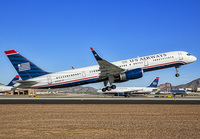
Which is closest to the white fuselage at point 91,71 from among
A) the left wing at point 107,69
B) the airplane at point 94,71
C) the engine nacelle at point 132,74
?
the airplane at point 94,71

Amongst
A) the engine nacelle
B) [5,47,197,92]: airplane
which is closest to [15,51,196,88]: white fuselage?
[5,47,197,92]: airplane

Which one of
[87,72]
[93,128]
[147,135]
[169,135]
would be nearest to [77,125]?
[93,128]

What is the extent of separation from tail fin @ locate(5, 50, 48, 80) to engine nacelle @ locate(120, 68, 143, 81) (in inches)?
649

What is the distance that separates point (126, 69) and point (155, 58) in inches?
252

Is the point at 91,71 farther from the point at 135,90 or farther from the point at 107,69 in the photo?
the point at 135,90

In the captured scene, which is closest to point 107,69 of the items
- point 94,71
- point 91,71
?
point 94,71

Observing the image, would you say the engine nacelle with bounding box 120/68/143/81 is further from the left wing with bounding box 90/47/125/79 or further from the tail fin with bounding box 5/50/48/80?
the tail fin with bounding box 5/50/48/80

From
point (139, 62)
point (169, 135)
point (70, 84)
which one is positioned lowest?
point (169, 135)

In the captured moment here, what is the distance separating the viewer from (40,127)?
14.6m

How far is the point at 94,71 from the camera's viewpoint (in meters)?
46.8

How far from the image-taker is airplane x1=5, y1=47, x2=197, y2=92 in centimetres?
4594

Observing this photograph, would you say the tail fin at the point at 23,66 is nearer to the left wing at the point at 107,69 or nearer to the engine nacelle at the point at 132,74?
the left wing at the point at 107,69

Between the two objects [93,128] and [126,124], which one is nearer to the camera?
[93,128]

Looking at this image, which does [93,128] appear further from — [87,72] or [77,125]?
[87,72]
